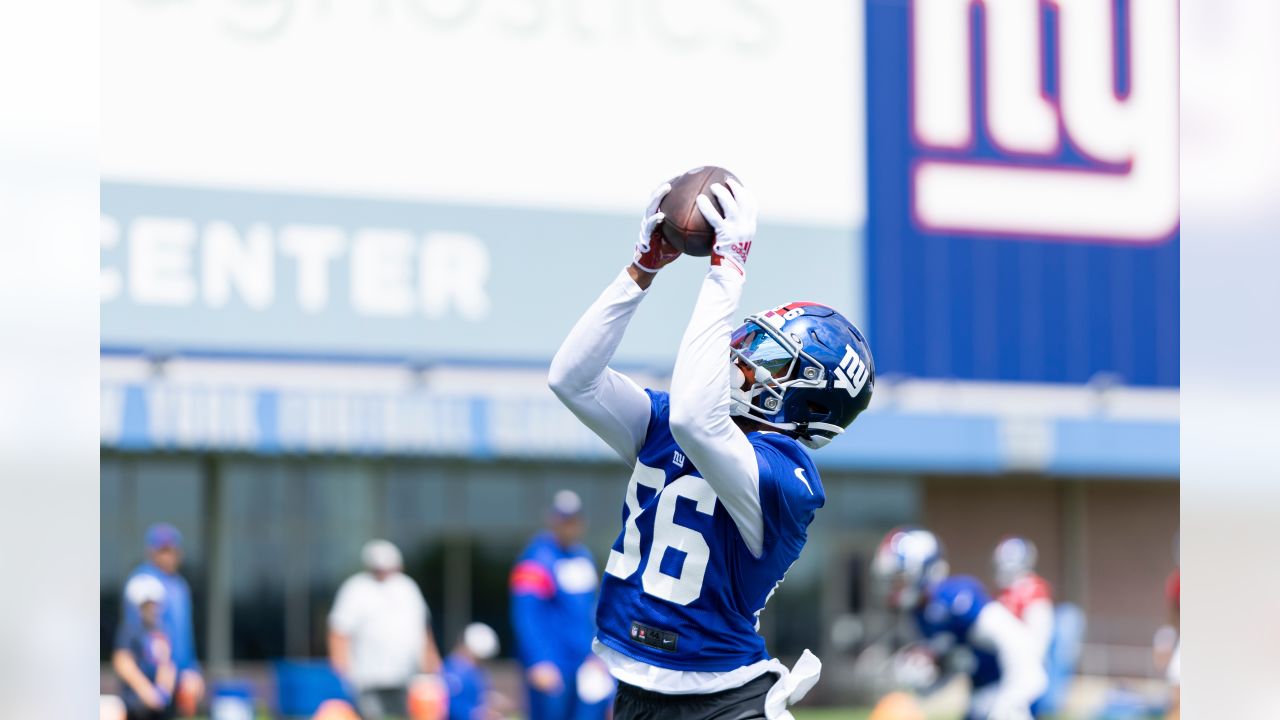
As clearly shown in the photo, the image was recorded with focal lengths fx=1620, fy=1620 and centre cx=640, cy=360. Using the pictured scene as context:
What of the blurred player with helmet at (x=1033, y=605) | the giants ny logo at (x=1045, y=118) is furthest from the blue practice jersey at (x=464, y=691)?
the giants ny logo at (x=1045, y=118)

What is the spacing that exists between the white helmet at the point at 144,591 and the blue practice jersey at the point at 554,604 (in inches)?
94.7

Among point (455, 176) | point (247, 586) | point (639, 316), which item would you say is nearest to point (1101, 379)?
point (639, 316)

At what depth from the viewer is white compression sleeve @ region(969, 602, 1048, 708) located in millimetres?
10008

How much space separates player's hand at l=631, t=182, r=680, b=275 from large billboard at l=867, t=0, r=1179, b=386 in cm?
1794

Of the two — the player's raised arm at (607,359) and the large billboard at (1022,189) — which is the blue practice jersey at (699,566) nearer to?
the player's raised arm at (607,359)

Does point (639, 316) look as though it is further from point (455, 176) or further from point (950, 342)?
point (950, 342)

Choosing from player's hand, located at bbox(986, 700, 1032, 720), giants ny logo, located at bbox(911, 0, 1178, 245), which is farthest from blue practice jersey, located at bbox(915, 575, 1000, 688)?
giants ny logo, located at bbox(911, 0, 1178, 245)

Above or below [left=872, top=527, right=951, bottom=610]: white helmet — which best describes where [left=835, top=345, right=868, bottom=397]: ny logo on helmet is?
above

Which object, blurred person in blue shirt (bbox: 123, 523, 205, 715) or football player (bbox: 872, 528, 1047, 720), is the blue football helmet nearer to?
football player (bbox: 872, 528, 1047, 720)

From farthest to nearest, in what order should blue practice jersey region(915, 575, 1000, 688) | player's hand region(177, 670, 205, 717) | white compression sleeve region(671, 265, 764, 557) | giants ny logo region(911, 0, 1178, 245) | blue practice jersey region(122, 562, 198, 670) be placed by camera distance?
1. giants ny logo region(911, 0, 1178, 245)
2. player's hand region(177, 670, 205, 717)
3. blue practice jersey region(122, 562, 198, 670)
4. blue practice jersey region(915, 575, 1000, 688)
5. white compression sleeve region(671, 265, 764, 557)

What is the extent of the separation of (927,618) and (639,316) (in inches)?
396

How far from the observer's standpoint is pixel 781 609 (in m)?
21.7

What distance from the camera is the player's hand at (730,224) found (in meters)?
3.41

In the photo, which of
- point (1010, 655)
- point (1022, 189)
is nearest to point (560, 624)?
point (1010, 655)
